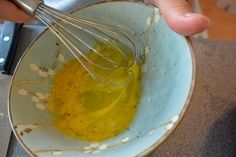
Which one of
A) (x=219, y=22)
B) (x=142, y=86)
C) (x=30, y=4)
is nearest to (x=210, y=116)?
(x=142, y=86)

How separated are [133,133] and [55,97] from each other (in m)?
0.13

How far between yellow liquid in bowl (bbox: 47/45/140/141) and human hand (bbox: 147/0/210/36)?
95mm

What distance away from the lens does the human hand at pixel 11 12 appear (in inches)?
19.6

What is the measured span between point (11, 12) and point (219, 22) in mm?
733

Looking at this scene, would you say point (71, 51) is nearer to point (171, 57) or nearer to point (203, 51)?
point (171, 57)

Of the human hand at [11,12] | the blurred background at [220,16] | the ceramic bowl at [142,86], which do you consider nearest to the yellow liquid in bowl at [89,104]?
the ceramic bowl at [142,86]

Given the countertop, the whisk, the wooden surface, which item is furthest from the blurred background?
the whisk

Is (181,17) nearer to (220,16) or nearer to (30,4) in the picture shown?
(30,4)

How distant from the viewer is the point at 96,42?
0.47m

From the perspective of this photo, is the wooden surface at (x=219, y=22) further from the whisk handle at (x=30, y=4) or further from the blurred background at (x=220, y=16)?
the whisk handle at (x=30, y=4)

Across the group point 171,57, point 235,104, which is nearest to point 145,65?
point 171,57

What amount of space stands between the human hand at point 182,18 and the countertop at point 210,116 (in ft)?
0.45

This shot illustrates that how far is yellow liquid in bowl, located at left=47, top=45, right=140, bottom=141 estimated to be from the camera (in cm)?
41

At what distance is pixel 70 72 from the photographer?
0.46 meters
